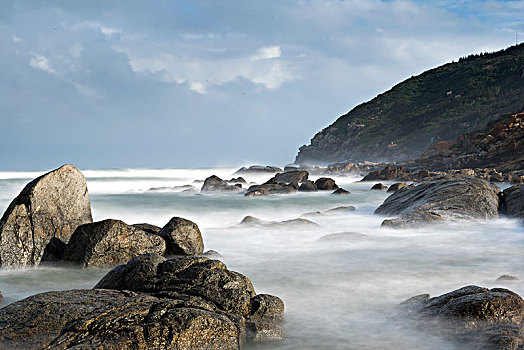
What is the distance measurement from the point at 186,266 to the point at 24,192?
5123 millimetres

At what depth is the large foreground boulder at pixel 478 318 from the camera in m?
4.32

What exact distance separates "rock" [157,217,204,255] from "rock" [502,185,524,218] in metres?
9.37

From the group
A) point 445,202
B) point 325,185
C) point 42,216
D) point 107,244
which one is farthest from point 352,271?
point 325,185

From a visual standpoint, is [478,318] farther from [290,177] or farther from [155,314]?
[290,177]

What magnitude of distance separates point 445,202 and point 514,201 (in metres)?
2.18

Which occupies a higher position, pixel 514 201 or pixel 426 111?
pixel 426 111

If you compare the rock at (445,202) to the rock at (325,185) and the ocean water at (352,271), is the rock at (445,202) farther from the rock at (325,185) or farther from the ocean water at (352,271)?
the rock at (325,185)

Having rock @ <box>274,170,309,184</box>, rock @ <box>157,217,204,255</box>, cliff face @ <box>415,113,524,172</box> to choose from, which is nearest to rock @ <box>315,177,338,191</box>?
rock @ <box>274,170,309,184</box>

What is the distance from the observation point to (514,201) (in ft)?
44.7

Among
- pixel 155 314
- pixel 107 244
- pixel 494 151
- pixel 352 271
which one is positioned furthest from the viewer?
pixel 494 151

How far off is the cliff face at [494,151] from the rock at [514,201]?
18.8 metres

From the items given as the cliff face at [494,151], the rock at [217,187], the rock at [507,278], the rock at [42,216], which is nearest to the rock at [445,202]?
the rock at [507,278]

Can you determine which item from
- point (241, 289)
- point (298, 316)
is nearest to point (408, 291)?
point (298, 316)

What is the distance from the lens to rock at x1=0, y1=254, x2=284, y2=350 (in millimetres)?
3889
